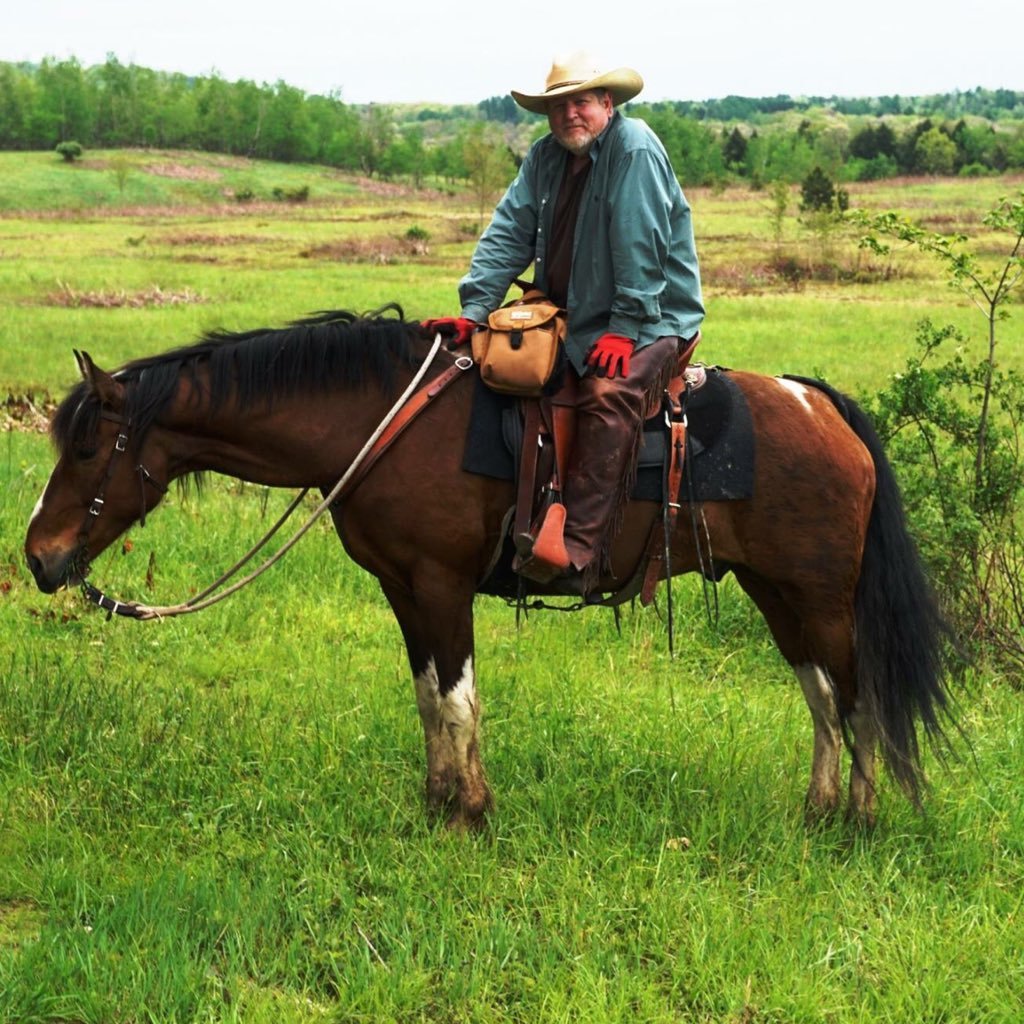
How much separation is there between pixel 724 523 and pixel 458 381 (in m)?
1.22

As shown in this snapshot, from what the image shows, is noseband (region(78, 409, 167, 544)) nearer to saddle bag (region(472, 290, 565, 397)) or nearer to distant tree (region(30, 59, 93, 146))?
saddle bag (region(472, 290, 565, 397))

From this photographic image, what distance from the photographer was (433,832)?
452cm

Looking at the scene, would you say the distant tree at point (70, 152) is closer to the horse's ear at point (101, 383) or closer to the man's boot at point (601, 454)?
the horse's ear at point (101, 383)

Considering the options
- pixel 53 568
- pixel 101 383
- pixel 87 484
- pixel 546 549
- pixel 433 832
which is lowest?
pixel 433 832

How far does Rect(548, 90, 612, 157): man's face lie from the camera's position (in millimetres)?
4250

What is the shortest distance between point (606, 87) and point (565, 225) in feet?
1.78

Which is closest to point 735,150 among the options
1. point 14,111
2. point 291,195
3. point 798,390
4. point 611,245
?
point 291,195

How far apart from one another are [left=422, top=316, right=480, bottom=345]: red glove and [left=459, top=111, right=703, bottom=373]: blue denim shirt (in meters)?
0.09

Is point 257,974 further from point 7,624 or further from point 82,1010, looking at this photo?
point 7,624

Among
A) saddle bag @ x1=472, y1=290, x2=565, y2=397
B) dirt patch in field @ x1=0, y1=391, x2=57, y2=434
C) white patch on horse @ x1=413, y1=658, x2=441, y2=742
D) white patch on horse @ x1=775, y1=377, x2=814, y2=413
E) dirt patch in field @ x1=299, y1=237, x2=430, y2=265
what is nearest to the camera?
saddle bag @ x1=472, y1=290, x2=565, y2=397

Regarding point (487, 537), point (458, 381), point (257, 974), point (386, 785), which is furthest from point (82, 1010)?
point (458, 381)

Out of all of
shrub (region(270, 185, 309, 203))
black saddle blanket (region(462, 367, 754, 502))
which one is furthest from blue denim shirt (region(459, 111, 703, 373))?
shrub (region(270, 185, 309, 203))

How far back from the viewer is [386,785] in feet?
16.3

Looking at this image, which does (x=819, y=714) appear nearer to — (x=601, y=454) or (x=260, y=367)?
(x=601, y=454)
